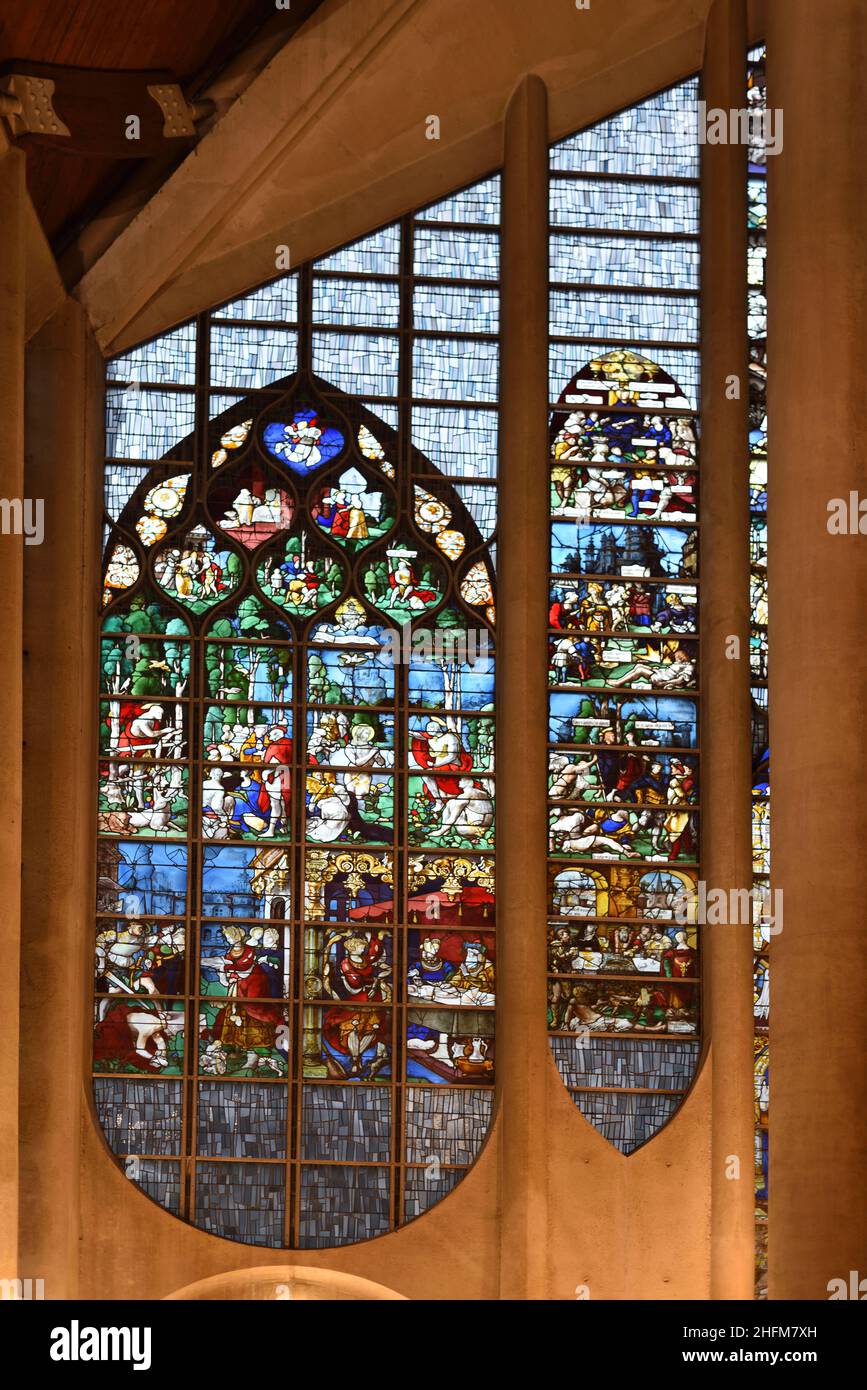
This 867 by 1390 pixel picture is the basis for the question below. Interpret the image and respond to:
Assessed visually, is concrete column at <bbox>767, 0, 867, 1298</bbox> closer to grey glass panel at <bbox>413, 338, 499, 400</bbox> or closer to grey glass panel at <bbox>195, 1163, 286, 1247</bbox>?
grey glass panel at <bbox>413, 338, 499, 400</bbox>

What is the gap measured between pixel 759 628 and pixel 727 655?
2.08ft

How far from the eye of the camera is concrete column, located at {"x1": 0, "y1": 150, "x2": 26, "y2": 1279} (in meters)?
12.4

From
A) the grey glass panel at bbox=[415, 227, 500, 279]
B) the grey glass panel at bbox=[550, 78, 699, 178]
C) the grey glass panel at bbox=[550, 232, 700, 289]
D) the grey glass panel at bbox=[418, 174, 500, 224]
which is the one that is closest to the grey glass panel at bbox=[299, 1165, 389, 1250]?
the grey glass panel at bbox=[415, 227, 500, 279]

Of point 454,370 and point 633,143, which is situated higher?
point 633,143

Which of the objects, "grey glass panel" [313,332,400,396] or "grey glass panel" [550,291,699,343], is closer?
"grey glass panel" [313,332,400,396]

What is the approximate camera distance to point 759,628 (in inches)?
637

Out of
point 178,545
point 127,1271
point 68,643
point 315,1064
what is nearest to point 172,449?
point 178,545

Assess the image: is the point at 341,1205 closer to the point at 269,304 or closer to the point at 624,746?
the point at 624,746

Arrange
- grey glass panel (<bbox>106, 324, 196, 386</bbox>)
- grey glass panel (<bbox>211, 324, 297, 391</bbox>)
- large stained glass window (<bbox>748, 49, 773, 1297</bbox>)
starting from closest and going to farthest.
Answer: large stained glass window (<bbox>748, 49, 773, 1297</bbox>) < grey glass panel (<bbox>106, 324, 196, 386</bbox>) < grey glass panel (<bbox>211, 324, 297, 391</bbox>)

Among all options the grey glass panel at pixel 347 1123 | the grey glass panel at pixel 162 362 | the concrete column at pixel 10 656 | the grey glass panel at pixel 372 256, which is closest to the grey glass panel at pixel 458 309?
the grey glass panel at pixel 372 256

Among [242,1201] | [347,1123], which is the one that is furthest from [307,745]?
[242,1201]

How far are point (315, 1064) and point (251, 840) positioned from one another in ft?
4.81

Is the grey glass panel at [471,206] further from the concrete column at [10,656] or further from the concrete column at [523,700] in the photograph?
the concrete column at [10,656]

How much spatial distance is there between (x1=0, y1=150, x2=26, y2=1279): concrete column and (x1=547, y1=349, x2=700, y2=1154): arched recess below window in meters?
3.97
